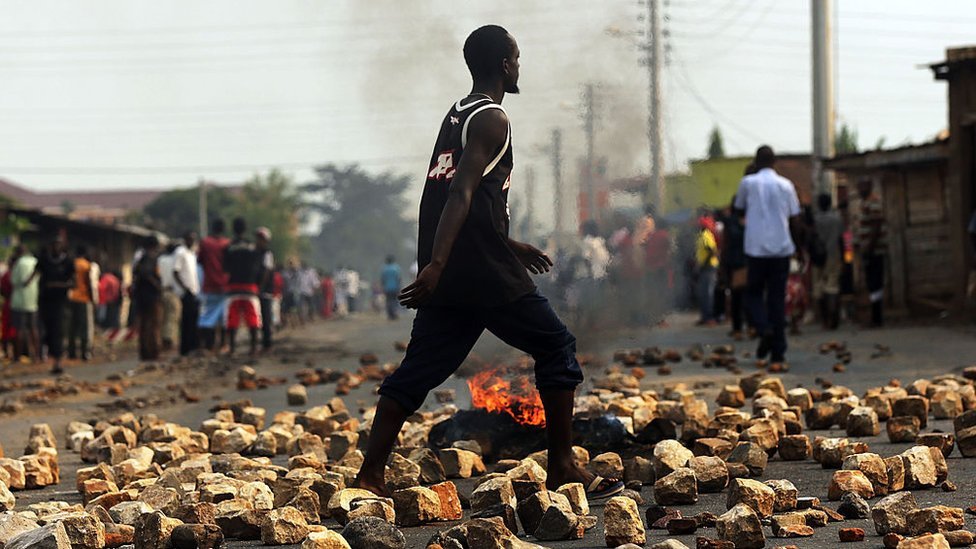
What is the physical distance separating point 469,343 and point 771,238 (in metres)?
6.64

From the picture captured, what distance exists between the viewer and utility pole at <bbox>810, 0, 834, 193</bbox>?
Result: 20.0 m

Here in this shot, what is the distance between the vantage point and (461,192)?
17.0ft

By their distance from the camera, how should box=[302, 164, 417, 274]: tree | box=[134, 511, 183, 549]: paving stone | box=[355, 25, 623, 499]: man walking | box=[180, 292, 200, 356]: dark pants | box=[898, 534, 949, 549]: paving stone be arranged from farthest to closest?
box=[302, 164, 417, 274]: tree, box=[180, 292, 200, 356]: dark pants, box=[355, 25, 623, 499]: man walking, box=[134, 511, 183, 549]: paving stone, box=[898, 534, 949, 549]: paving stone

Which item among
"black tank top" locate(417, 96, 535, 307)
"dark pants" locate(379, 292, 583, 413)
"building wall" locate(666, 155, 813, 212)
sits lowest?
"dark pants" locate(379, 292, 583, 413)

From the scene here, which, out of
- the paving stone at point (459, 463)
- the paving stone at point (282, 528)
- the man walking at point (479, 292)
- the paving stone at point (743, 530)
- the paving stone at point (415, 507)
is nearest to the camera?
the paving stone at point (743, 530)

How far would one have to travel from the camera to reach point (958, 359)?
39.4ft

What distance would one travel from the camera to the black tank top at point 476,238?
531 centimetres

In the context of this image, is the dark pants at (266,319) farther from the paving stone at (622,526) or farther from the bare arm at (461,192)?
the paving stone at (622,526)

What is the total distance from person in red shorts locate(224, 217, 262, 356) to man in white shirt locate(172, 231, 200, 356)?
2.85 feet

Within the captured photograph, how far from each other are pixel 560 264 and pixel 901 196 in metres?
7.60

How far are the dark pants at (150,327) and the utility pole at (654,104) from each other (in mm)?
9012

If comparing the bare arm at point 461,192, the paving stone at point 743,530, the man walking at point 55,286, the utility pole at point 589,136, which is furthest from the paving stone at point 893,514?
the man walking at point 55,286

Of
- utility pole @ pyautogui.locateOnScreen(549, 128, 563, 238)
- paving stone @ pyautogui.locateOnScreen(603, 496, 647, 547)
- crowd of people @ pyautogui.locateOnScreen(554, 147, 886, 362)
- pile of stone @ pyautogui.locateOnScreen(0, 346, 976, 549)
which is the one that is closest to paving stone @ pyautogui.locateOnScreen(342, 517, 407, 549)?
pile of stone @ pyautogui.locateOnScreen(0, 346, 976, 549)

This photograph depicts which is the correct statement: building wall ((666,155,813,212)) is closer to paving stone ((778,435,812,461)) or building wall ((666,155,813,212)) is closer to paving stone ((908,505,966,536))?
paving stone ((778,435,812,461))
